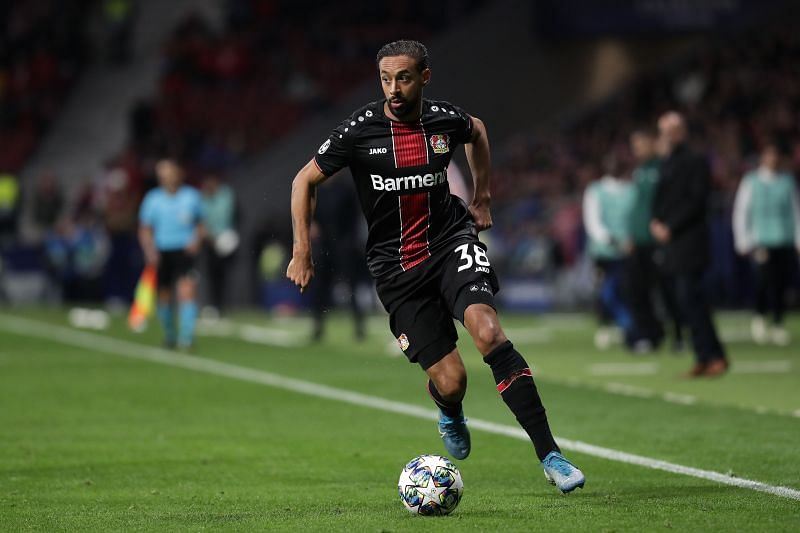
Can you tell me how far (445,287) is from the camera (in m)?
8.23

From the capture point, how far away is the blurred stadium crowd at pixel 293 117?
28.5 metres

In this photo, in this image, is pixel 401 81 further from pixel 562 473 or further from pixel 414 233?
pixel 562 473

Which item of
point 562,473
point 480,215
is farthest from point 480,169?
point 562,473

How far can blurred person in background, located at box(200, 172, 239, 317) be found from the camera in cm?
2747

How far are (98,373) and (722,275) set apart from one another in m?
12.4

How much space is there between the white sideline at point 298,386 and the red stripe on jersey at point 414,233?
6.05 ft

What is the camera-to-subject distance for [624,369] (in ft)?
53.1

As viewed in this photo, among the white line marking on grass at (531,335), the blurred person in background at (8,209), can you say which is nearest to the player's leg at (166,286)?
the white line marking on grass at (531,335)

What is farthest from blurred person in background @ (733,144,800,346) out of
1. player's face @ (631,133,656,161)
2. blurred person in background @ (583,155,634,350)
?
player's face @ (631,133,656,161)

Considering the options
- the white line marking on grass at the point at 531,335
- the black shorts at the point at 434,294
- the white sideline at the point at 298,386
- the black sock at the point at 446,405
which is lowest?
the white line marking on grass at the point at 531,335

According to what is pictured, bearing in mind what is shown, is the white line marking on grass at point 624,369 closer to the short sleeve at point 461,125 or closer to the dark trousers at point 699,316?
the dark trousers at point 699,316

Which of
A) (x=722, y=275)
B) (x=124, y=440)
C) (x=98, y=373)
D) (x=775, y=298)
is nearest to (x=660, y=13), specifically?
(x=722, y=275)

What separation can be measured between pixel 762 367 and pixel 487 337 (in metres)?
8.62

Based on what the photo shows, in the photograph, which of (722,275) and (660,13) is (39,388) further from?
(660,13)
